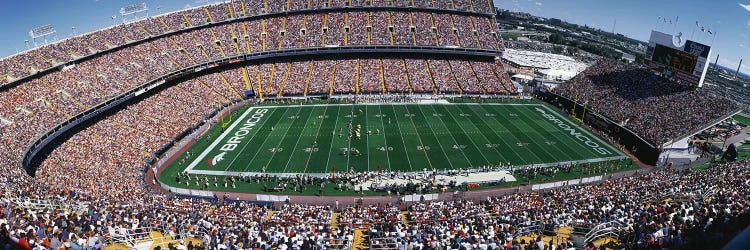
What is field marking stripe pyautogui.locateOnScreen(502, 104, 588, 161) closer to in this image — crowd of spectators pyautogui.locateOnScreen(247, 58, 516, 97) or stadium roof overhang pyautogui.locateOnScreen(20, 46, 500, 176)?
crowd of spectators pyautogui.locateOnScreen(247, 58, 516, 97)

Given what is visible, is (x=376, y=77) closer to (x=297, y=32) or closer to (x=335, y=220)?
(x=297, y=32)

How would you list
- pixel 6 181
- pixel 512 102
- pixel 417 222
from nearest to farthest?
pixel 417 222
pixel 6 181
pixel 512 102

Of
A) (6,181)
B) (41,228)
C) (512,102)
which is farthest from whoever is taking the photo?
(512,102)

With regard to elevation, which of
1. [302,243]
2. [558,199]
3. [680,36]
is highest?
[680,36]

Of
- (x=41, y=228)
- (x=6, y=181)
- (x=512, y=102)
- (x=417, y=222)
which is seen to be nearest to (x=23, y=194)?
(x=6, y=181)

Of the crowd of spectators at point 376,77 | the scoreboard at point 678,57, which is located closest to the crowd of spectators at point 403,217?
the scoreboard at point 678,57

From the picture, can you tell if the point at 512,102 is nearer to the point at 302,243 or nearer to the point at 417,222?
the point at 417,222
